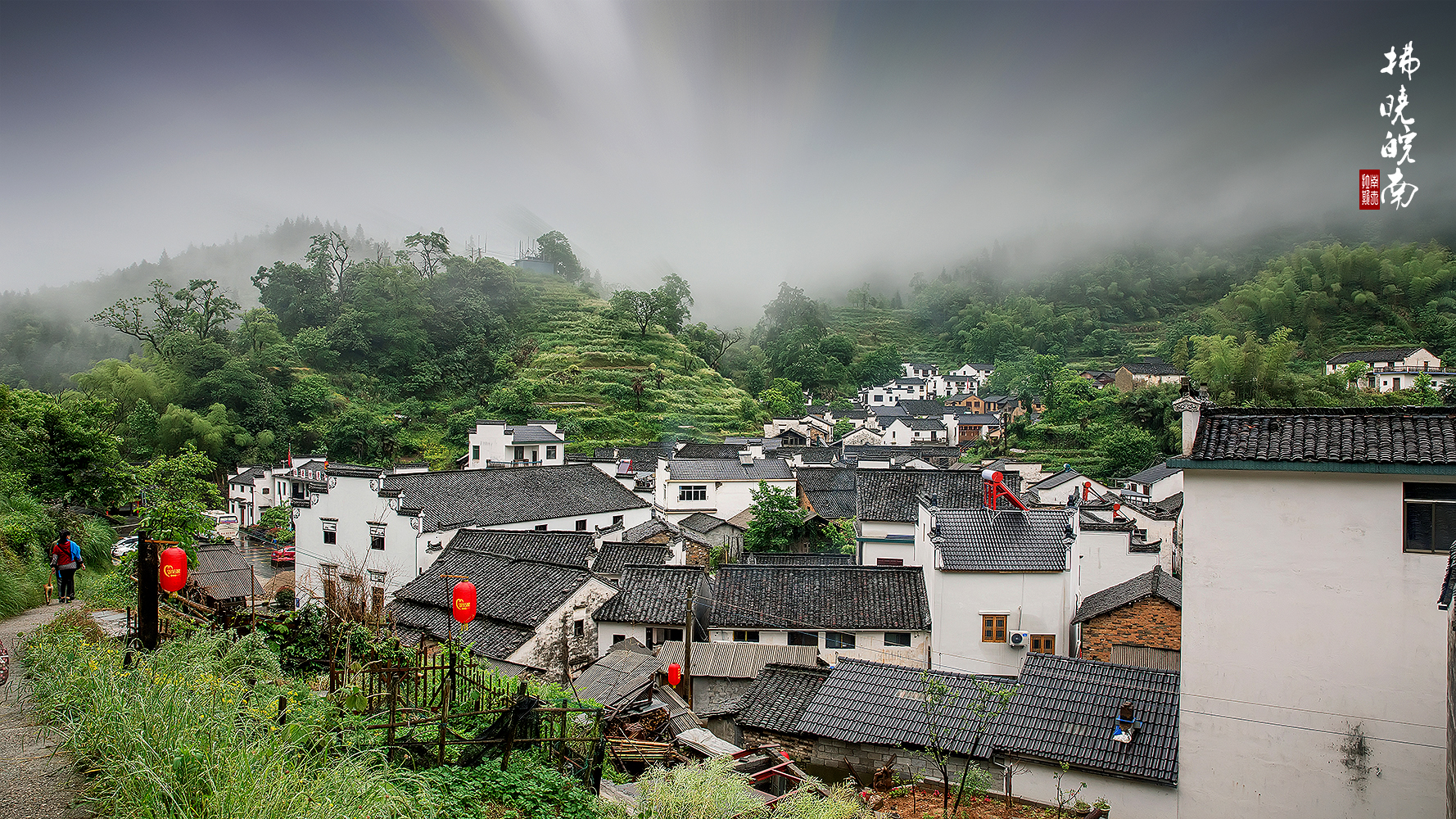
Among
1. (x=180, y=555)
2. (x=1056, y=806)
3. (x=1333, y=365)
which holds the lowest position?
(x=1056, y=806)

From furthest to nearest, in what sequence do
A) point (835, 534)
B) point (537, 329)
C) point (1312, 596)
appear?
1. point (537, 329)
2. point (835, 534)
3. point (1312, 596)

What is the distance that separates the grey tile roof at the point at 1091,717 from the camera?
920 centimetres

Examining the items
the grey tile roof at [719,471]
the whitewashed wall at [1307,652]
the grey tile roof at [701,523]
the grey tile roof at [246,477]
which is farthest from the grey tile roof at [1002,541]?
the grey tile roof at [246,477]

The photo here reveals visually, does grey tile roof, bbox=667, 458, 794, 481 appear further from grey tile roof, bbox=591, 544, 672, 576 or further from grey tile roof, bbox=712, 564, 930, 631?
grey tile roof, bbox=712, 564, 930, 631

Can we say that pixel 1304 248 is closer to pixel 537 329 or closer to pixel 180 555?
pixel 537 329

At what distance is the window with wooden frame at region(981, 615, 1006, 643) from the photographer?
15.3 metres

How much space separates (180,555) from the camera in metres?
7.06

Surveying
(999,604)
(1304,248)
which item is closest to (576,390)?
(999,604)

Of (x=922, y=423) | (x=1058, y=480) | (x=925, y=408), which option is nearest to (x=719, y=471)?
(x=1058, y=480)

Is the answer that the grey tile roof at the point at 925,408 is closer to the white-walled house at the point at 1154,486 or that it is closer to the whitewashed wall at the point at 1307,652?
the white-walled house at the point at 1154,486

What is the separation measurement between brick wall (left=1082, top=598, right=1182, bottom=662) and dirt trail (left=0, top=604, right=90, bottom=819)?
1601 cm

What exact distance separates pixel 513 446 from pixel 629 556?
20.0m

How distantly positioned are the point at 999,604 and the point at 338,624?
1231cm

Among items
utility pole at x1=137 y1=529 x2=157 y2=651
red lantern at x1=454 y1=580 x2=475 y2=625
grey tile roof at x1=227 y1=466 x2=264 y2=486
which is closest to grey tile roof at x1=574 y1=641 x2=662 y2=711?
red lantern at x1=454 y1=580 x2=475 y2=625
